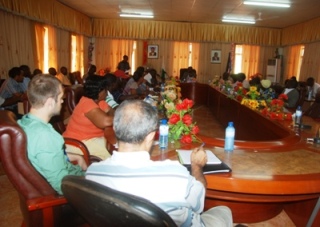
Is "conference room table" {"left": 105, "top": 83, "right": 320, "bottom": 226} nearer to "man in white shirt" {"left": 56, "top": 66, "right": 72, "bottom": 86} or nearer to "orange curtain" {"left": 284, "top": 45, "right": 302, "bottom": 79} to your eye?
"man in white shirt" {"left": 56, "top": 66, "right": 72, "bottom": 86}

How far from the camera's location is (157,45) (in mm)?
10469

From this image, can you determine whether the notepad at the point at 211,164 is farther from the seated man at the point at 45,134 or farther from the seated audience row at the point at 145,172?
the seated man at the point at 45,134

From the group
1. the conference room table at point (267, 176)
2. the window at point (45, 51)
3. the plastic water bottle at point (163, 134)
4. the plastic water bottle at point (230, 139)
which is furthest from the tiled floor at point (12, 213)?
the window at point (45, 51)

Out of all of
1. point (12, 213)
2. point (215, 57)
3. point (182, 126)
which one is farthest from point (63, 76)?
point (182, 126)

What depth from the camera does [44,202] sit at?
1.43 meters

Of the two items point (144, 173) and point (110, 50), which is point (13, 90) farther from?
point (110, 50)

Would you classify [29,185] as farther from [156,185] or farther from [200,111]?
[200,111]

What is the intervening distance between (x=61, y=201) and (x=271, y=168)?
4.18 ft

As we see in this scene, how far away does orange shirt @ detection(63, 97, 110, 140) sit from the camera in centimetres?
243

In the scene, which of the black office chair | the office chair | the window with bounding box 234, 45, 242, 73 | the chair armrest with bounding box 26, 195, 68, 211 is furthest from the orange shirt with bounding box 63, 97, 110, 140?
the window with bounding box 234, 45, 242, 73

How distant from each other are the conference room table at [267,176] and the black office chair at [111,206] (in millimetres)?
883

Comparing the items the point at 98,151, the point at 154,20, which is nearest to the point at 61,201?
the point at 98,151

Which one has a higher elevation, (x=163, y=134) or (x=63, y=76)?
(x=63, y=76)

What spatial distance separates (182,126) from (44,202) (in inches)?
45.7
